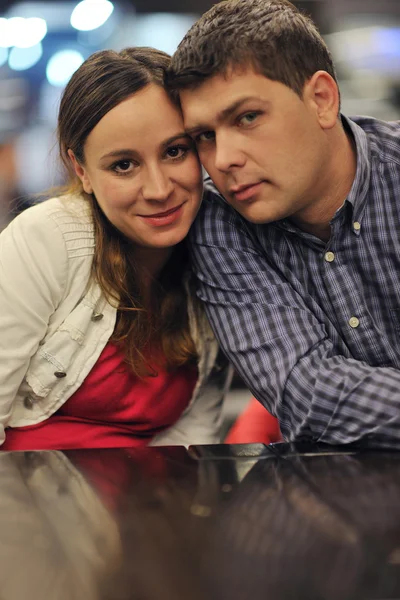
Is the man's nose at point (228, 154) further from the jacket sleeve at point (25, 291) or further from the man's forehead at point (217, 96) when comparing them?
the jacket sleeve at point (25, 291)

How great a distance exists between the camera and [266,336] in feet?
4.08

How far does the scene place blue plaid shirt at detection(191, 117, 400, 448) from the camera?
1.21m

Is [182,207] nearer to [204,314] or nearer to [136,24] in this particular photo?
[204,314]

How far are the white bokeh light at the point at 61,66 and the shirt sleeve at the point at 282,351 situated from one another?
2.41m

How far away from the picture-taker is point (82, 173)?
1.44 meters

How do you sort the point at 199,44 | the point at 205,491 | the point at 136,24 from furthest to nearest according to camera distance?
1. the point at 136,24
2. the point at 199,44
3. the point at 205,491

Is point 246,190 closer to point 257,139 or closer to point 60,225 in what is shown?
point 257,139

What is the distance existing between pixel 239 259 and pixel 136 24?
2508 millimetres

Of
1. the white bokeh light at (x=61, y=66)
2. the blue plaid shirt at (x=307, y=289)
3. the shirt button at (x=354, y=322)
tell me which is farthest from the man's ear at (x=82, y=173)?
the white bokeh light at (x=61, y=66)

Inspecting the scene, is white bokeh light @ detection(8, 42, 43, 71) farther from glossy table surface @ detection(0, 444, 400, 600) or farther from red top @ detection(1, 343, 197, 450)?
glossy table surface @ detection(0, 444, 400, 600)

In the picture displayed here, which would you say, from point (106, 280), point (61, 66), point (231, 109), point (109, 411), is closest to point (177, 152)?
point (231, 109)

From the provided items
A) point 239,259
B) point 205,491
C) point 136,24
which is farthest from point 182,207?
point 136,24

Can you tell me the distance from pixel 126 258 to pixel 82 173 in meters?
0.19

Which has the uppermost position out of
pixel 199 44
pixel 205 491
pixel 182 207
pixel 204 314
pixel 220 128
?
pixel 199 44
